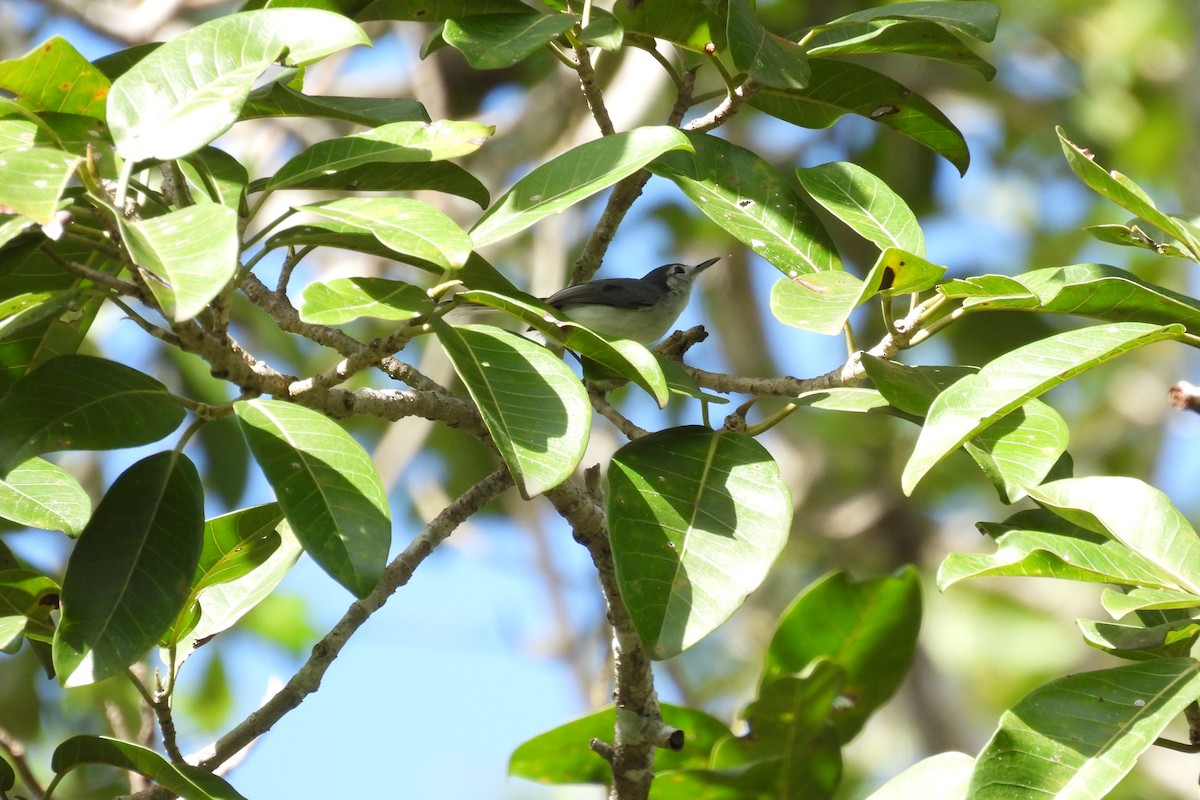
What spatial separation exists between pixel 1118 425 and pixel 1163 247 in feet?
19.2

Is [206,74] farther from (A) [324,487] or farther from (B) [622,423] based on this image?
(B) [622,423]

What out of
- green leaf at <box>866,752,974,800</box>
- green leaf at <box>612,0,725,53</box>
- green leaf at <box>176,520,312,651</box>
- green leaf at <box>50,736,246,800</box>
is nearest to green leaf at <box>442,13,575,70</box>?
green leaf at <box>612,0,725,53</box>

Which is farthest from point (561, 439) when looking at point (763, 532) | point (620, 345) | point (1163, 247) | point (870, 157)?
point (870, 157)

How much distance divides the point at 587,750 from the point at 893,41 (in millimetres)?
1494

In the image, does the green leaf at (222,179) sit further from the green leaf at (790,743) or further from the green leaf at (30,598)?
the green leaf at (790,743)

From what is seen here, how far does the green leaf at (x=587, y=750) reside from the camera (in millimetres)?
2359

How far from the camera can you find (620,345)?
1558mm

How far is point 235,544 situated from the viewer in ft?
6.25

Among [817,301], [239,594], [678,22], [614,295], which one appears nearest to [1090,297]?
[817,301]

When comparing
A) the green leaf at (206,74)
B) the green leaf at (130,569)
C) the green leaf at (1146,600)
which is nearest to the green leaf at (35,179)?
the green leaf at (206,74)

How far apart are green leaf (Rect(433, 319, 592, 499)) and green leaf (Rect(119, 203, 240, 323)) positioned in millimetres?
353

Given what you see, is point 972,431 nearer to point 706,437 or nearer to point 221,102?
point 706,437

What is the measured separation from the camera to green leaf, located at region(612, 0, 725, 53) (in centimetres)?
202

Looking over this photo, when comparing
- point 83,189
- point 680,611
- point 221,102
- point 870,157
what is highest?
point 221,102
